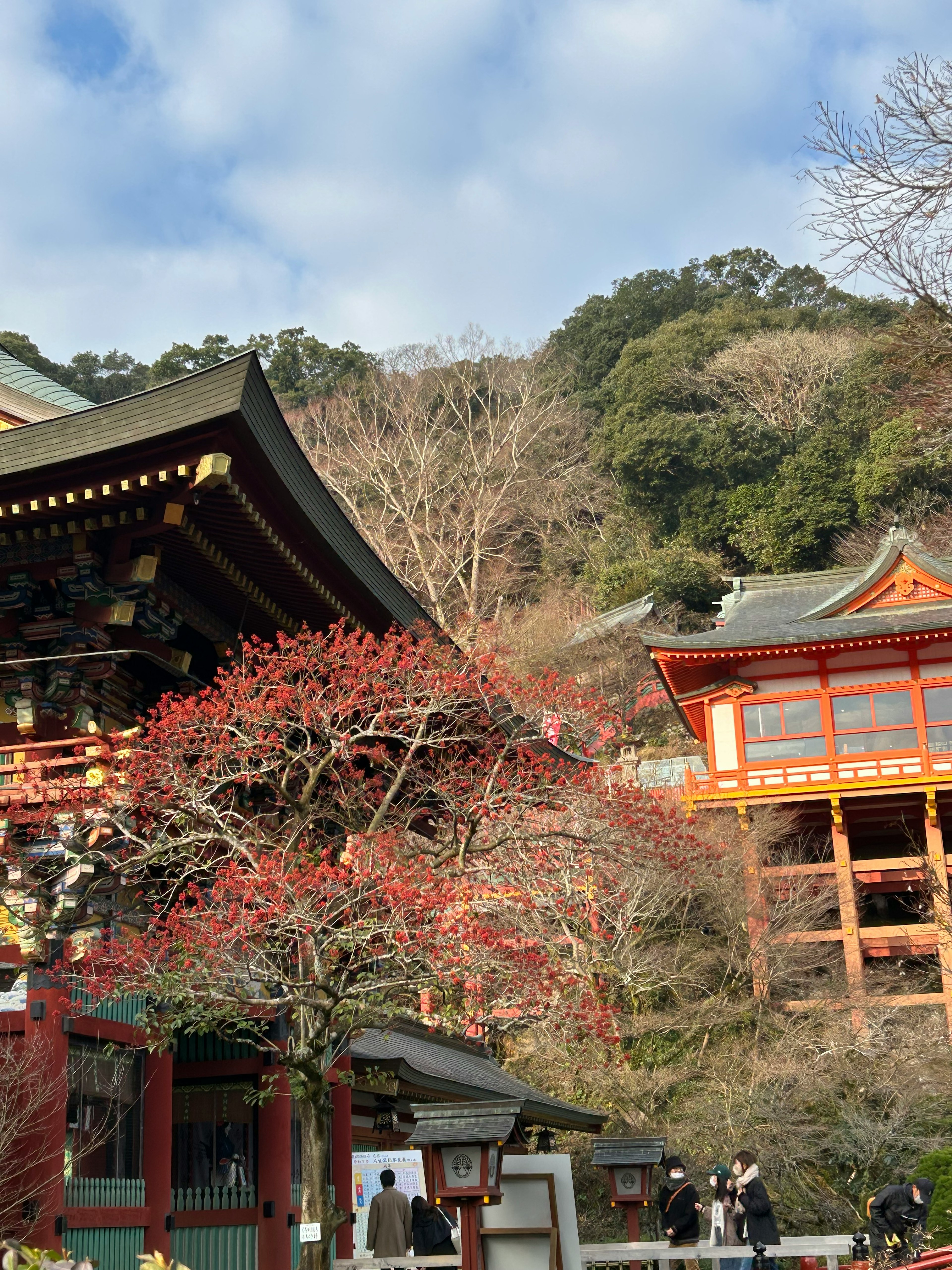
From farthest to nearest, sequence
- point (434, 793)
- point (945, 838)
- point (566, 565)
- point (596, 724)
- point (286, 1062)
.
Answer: point (566, 565) → point (945, 838) → point (596, 724) → point (434, 793) → point (286, 1062)

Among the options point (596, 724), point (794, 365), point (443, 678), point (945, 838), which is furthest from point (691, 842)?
point (794, 365)

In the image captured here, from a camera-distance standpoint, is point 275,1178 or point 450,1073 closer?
point 275,1178

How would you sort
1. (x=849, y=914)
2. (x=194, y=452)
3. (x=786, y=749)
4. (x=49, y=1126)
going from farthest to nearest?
(x=786, y=749) → (x=849, y=914) → (x=194, y=452) → (x=49, y=1126)

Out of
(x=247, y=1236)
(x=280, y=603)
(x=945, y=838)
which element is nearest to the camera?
(x=247, y=1236)

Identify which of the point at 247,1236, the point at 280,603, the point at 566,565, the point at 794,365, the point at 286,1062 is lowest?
the point at 247,1236

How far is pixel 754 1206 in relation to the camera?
1005 centimetres

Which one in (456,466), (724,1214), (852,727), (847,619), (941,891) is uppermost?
(456,466)

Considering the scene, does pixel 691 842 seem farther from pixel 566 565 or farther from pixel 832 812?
pixel 566 565

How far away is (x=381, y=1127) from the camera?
1526 centimetres

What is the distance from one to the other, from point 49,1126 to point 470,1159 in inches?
105

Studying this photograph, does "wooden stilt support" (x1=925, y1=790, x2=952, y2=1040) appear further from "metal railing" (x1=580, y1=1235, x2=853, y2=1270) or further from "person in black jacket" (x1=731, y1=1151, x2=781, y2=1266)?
"metal railing" (x1=580, y1=1235, x2=853, y2=1270)

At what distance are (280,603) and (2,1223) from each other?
17.2 feet

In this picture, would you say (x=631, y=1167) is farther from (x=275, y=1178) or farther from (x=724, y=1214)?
(x=275, y=1178)

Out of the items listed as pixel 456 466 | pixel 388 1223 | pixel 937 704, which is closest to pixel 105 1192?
pixel 388 1223
